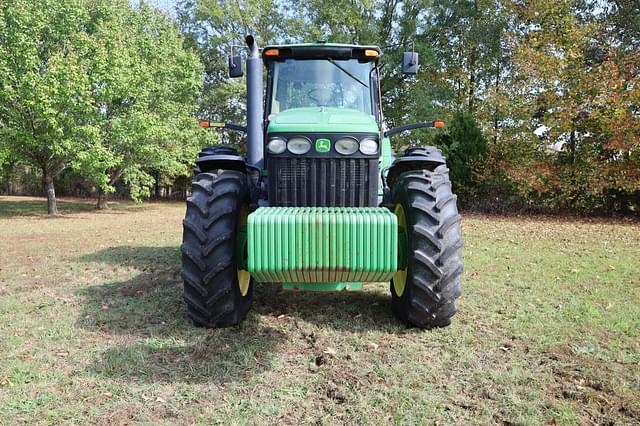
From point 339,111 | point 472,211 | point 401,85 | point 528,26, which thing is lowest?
point 472,211

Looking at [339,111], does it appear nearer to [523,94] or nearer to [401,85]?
[523,94]

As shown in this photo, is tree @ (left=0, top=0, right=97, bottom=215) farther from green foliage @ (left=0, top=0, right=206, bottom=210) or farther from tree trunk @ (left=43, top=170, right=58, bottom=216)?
tree trunk @ (left=43, top=170, right=58, bottom=216)

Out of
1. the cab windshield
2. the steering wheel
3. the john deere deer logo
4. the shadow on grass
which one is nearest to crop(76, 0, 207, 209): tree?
the shadow on grass

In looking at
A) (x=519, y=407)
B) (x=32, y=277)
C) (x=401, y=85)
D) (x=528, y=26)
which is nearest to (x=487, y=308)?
(x=519, y=407)

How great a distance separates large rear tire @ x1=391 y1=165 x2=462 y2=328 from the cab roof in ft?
4.97

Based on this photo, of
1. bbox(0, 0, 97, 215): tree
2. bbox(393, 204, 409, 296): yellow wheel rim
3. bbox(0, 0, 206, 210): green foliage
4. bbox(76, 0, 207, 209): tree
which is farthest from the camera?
bbox(76, 0, 207, 209): tree

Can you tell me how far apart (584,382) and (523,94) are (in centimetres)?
1621

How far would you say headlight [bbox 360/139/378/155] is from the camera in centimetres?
418

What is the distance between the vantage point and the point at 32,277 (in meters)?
6.50

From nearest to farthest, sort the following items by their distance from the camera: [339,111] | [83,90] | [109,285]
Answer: [339,111] < [109,285] < [83,90]

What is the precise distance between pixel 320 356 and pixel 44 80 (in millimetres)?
14592

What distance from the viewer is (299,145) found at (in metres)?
4.18

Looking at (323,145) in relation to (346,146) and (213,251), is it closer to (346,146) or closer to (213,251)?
(346,146)

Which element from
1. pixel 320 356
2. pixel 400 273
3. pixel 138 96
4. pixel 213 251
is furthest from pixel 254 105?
pixel 138 96
